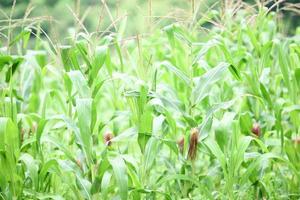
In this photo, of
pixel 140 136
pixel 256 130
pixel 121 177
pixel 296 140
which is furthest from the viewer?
pixel 256 130

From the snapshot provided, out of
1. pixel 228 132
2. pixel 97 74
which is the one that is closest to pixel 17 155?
pixel 97 74

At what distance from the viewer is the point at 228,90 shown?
3348 millimetres

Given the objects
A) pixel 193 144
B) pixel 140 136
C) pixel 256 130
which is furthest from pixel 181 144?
pixel 256 130

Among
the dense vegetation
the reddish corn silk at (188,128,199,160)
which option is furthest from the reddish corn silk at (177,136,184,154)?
the reddish corn silk at (188,128,199,160)

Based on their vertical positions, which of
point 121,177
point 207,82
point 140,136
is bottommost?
point 121,177

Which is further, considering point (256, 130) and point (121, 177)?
point (256, 130)

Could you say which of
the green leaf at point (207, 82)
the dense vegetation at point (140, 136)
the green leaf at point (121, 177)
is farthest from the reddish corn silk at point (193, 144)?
the green leaf at point (121, 177)

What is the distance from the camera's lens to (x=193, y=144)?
8.95ft

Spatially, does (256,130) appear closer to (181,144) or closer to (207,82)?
(181,144)

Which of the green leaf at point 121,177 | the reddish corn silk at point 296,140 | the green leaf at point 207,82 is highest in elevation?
the green leaf at point 207,82

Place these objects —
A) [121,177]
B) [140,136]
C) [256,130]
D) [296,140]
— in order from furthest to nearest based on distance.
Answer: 1. [256,130]
2. [296,140]
3. [140,136]
4. [121,177]

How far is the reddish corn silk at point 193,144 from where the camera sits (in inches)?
106

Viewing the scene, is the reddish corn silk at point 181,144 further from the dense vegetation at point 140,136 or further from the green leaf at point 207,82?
the green leaf at point 207,82

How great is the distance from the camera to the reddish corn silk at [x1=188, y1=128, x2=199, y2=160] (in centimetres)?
270
